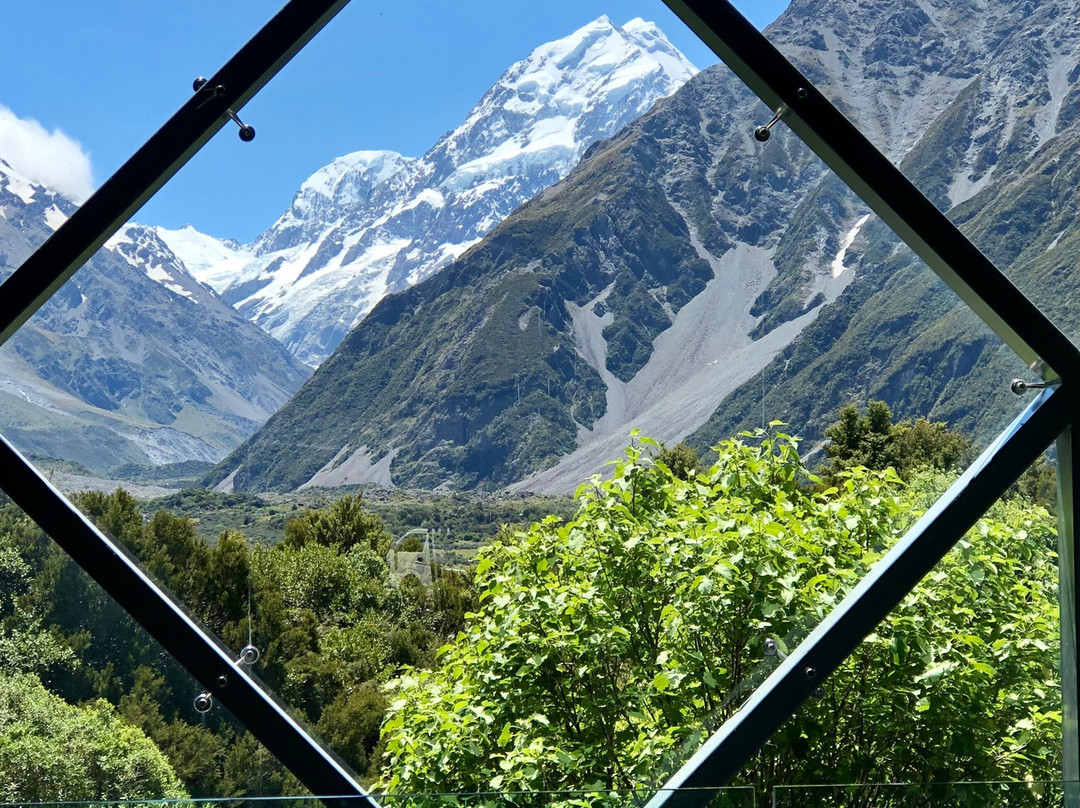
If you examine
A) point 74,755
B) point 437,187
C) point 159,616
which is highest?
point 437,187

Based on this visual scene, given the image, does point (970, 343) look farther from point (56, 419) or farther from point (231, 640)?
point (56, 419)

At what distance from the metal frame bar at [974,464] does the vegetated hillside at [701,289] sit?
129 mm

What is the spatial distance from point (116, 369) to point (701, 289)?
2.25 m

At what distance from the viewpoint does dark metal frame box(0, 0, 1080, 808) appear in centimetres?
180

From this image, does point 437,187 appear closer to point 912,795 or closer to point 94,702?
point 94,702

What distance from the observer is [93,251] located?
6.14 ft

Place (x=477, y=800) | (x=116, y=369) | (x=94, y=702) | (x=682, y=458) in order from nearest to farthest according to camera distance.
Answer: (x=477, y=800), (x=94, y=702), (x=116, y=369), (x=682, y=458)

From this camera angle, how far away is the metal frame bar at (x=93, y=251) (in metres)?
1.80

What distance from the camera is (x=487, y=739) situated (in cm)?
284

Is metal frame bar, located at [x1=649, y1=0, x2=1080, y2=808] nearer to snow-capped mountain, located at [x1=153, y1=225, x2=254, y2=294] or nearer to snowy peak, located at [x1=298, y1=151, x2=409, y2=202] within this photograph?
snow-capped mountain, located at [x1=153, y1=225, x2=254, y2=294]

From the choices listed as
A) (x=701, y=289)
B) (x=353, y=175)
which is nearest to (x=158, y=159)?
(x=701, y=289)

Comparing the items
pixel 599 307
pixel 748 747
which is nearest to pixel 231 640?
pixel 748 747

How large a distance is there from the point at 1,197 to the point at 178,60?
754mm

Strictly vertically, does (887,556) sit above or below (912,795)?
above
